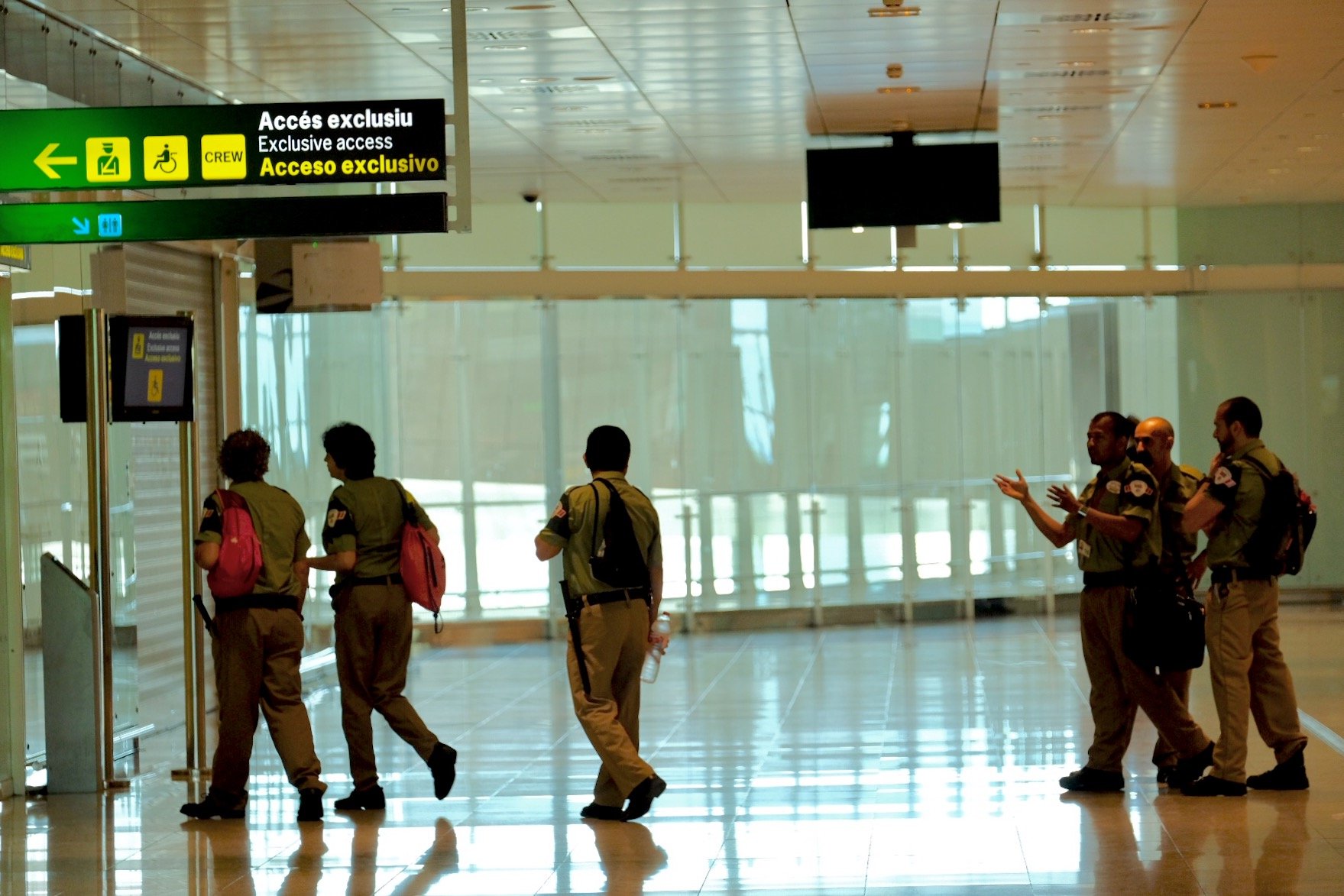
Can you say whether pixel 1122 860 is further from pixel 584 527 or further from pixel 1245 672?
pixel 584 527

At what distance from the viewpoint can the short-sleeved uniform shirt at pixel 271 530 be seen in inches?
262

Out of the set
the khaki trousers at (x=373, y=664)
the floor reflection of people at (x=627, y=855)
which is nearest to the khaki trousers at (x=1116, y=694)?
the floor reflection of people at (x=627, y=855)

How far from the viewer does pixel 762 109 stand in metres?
10.6

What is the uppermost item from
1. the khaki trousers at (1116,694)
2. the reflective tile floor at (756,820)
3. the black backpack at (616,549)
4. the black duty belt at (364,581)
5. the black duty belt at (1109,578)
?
the black backpack at (616,549)

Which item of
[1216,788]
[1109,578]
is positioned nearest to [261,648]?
[1109,578]

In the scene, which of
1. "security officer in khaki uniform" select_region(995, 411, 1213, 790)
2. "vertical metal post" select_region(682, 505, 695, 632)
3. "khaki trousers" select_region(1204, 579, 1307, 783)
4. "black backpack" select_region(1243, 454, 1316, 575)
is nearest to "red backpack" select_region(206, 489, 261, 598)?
"security officer in khaki uniform" select_region(995, 411, 1213, 790)

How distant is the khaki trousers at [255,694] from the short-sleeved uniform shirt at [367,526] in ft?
0.99

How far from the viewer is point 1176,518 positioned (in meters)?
6.94

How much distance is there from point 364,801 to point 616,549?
5.13 feet

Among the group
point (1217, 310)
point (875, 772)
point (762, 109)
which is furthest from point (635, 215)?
point (875, 772)

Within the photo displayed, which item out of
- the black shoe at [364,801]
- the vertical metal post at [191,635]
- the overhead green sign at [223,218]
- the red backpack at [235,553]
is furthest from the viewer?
the vertical metal post at [191,635]

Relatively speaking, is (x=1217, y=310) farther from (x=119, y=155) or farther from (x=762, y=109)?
(x=119, y=155)

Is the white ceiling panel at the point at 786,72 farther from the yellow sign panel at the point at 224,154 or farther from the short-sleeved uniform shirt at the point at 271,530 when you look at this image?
the short-sleeved uniform shirt at the point at 271,530

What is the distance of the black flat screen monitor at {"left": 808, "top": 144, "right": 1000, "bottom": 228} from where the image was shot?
32.9ft
